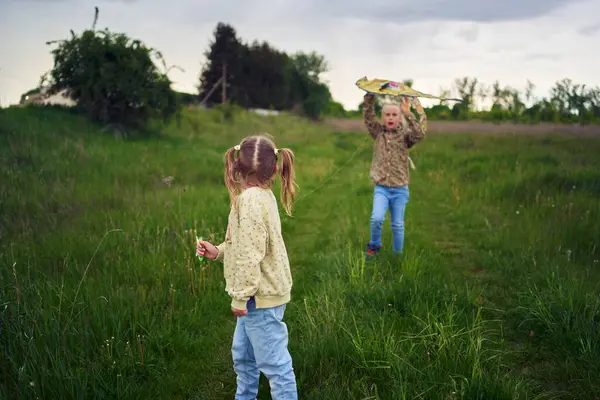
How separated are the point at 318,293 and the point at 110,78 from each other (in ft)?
46.3

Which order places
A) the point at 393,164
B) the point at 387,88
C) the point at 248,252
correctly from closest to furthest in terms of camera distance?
1. the point at 248,252
2. the point at 387,88
3. the point at 393,164

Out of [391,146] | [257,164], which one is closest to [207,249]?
[257,164]

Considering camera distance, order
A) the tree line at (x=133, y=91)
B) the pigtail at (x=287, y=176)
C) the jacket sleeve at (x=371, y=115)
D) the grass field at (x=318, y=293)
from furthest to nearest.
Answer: the tree line at (x=133, y=91), the jacket sleeve at (x=371, y=115), the grass field at (x=318, y=293), the pigtail at (x=287, y=176)

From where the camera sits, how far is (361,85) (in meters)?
5.53

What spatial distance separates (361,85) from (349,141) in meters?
16.6

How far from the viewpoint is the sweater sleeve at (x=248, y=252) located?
2545mm

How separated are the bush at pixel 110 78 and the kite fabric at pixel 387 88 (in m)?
12.5

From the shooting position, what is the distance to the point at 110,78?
15945mm

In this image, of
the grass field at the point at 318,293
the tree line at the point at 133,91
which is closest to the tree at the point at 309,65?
the tree line at the point at 133,91

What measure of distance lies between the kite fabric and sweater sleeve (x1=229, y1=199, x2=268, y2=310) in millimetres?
3065

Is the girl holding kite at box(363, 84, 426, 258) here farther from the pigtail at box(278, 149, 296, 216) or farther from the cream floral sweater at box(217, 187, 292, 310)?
the cream floral sweater at box(217, 187, 292, 310)

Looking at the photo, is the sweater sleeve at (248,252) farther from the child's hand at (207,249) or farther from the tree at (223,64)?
the tree at (223,64)

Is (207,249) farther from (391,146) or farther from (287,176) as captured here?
(391,146)

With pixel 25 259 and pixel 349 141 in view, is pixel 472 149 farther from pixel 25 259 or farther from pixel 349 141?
pixel 25 259
